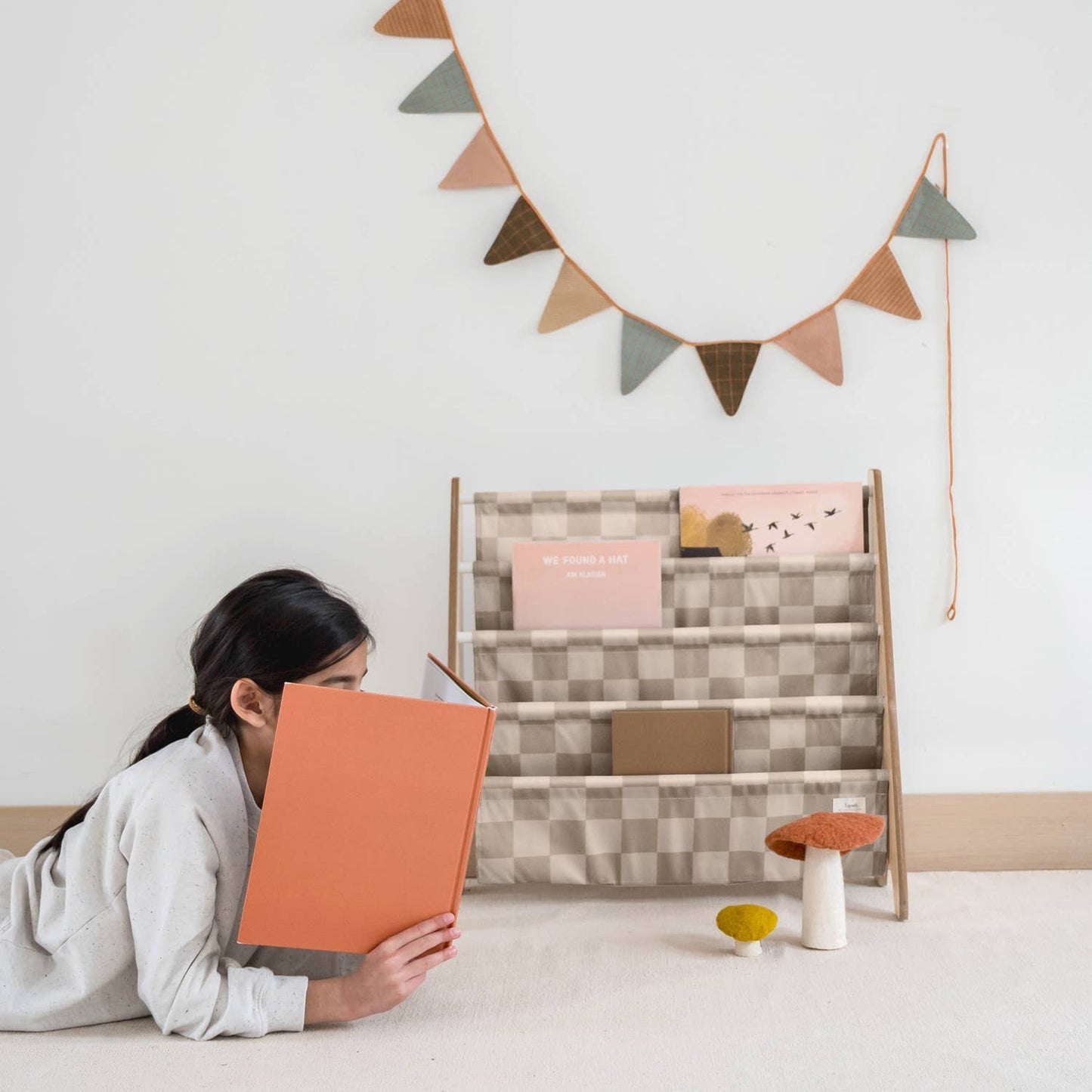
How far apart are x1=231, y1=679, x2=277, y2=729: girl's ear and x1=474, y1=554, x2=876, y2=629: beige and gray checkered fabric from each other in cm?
Answer: 57

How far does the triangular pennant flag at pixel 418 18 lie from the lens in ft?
5.07

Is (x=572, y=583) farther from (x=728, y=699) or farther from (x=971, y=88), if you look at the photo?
(x=971, y=88)

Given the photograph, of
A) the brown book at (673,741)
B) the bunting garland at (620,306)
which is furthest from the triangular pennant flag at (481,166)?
the brown book at (673,741)

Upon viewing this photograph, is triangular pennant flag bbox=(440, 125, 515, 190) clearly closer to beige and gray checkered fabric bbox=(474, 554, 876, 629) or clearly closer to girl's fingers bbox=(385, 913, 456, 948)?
beige and gray checkered fabric bbox=(474, 554, 876, 629)

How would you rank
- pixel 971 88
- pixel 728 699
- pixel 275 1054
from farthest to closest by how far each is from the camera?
pixel 971 88, pixel 728 699, pixel 275 1054

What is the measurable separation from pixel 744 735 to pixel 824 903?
0.85ft

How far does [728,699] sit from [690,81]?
2.87 ft

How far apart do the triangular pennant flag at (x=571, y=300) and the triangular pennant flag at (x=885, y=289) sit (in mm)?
357

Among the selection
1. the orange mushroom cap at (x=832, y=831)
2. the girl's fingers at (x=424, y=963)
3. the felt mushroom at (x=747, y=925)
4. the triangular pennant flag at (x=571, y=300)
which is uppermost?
the triangular pennant flag at (x=571, y=300)

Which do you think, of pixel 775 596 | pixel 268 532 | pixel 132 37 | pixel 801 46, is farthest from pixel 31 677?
pixel 801 46

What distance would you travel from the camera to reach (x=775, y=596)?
4.69 feet

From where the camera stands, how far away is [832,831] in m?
1.19

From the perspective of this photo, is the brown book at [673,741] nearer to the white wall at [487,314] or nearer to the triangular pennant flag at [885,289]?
the white wall at [487,314]

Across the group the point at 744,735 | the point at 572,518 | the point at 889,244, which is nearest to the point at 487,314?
the point at 572,518
